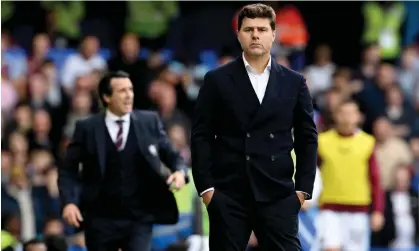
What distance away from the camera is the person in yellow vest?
1559 cm

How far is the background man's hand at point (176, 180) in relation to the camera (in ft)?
37.6

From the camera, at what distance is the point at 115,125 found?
11742 mm

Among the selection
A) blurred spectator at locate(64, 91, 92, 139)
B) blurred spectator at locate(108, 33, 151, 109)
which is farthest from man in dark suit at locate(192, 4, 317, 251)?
blurred spectator at locate(108, 33, 151, 109)

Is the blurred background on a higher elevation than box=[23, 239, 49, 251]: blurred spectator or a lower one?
higher

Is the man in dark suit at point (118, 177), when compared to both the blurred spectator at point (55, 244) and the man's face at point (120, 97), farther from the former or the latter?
the blurred spectator at point (55, 244)

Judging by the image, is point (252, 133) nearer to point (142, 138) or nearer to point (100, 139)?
point (142, 138)

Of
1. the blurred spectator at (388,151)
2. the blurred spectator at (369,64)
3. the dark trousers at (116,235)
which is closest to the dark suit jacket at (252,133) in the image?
the dark trousers at (116,235)

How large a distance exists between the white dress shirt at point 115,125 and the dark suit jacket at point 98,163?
0.04m

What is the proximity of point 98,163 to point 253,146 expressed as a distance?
214cm

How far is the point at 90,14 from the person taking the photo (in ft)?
70.6

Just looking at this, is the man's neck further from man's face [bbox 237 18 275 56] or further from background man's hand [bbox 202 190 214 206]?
background man's hand [bbox 202 190 214 206]

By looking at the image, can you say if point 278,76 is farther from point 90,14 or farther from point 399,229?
Result: point 90,14

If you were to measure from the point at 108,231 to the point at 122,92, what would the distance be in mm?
1123

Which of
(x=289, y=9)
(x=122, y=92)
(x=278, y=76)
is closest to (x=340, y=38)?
(x=289, y=9)
